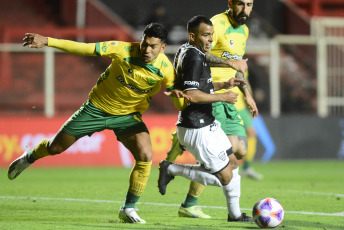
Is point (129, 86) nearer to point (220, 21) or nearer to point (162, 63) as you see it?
point (162, 63)

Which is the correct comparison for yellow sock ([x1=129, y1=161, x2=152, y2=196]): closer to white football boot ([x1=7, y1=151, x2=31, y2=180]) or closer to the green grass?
the green grass

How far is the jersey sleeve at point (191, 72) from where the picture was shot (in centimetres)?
684

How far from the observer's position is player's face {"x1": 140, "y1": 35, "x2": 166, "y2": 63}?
693cm

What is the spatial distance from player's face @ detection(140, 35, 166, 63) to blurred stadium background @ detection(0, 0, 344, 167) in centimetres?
900

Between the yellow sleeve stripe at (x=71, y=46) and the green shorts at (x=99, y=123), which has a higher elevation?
the yellow sleeve stripe at (x=71, y=46)

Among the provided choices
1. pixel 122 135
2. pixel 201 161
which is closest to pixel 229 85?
pixel 201 161

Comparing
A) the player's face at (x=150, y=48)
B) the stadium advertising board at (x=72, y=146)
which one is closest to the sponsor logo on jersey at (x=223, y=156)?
the player's face at (x=150, y=48)

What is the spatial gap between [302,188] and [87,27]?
10678mm

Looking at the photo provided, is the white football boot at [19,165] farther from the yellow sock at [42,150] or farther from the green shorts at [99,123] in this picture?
the green shorts at [99,123]

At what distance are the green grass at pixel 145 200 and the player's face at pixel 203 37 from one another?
5.89 feet

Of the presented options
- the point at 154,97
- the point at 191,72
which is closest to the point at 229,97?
the point at 191,72


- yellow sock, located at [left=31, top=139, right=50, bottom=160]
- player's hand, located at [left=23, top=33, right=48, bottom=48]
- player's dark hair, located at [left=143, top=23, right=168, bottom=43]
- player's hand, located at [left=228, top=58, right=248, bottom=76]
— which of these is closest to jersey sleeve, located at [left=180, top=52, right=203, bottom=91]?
player's dark hair, located at [left=143, top=23, right=168, bottom=43]

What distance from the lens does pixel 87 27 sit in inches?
792

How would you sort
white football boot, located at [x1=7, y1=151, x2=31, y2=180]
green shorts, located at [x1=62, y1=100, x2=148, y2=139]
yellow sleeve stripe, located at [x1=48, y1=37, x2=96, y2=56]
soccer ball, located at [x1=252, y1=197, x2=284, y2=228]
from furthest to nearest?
white football boot, located at [x1=7, y1=151, x2=31, y2=180], green shorts, located at [x1=62, y1=100, x2=148, y2=139], yellow sleeve stripe, located at [x1=48, y1=37, x2=96, y2=56], soccer ball, located at [x1=252, y1=197, x2=284, y2=228]
